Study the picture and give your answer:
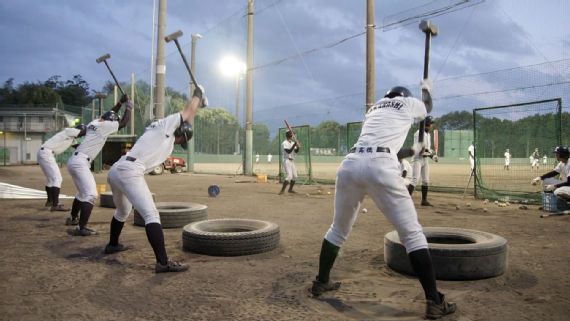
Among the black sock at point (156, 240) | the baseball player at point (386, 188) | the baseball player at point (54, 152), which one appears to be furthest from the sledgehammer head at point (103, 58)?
the baseball player at point (386, 188)

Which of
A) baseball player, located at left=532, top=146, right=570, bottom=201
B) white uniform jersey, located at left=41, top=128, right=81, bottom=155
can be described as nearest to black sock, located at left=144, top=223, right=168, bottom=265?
white uniform jersey, located at left=41, top=128, right=81, bottom=155

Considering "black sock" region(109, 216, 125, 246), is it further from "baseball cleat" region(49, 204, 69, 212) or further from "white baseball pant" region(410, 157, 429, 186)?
"white baseball pant" region(410, 157, 429, 186)

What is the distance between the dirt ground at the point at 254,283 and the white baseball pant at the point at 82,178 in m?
0.66

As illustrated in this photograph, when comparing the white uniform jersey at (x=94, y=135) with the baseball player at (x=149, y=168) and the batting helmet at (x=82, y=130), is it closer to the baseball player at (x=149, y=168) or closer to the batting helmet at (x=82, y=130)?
the batting helmet at (x=82, y=130)

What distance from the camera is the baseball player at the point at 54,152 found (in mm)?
8641

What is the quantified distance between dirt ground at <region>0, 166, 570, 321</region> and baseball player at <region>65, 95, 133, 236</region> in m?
0.34

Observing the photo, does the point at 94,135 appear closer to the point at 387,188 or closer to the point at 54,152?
the point at 54,152

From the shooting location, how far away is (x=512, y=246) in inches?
234

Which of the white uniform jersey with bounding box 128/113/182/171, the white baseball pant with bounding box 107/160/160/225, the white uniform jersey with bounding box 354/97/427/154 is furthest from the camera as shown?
the white uniform jersey with bounding box 128/113/182/171

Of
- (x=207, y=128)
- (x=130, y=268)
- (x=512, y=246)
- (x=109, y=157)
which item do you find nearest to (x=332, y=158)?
(x=207, y=128)

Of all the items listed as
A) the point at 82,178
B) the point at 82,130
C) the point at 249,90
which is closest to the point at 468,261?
the point at 82,178

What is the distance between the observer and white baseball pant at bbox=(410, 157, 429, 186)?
1037 centimetres

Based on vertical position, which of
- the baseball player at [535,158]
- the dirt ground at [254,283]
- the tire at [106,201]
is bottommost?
the dirt ground at [254,283]

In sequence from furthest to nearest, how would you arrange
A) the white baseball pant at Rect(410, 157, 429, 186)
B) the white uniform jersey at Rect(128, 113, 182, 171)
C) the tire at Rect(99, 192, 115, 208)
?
the white baseball pant at Rect(410, 157, 429, 186), the tire at Rect(99, 192, 115, 208), the white uniform jersey at Rect(128, 113, 182, 171)
